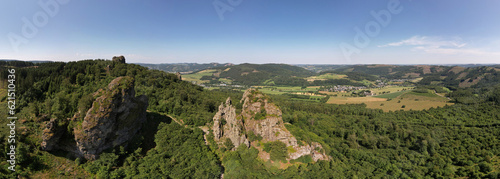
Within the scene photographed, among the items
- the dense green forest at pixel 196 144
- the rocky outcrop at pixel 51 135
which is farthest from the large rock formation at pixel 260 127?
the rocky outcrop at pixel 51 135

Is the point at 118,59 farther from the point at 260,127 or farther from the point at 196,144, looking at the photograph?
the point at 260,127

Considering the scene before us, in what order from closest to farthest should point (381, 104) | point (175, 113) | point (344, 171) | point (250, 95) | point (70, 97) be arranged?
point (344, 171) → point (70, 97) → point (250, 95) → point (175, 113) → point (381, 104)

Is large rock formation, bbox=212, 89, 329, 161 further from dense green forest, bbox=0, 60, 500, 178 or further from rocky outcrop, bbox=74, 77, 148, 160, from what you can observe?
rocky outcrop, bbox=74, 77, 148, 160

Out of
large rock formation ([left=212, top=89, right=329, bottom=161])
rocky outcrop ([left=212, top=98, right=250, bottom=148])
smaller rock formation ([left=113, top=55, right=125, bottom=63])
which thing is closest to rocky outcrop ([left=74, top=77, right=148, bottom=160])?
rocky outcrop ([left=212, top=98, right=250, bottom=148])

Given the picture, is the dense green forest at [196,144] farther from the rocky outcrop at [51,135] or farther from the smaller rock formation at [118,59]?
the smaller rock formation at [118,59]

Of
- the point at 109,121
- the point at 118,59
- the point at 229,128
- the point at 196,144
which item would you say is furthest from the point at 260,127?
the point at 118,59

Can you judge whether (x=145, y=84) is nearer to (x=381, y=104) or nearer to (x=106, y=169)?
(x=106, y=169)

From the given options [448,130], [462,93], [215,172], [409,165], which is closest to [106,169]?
[215,172]
